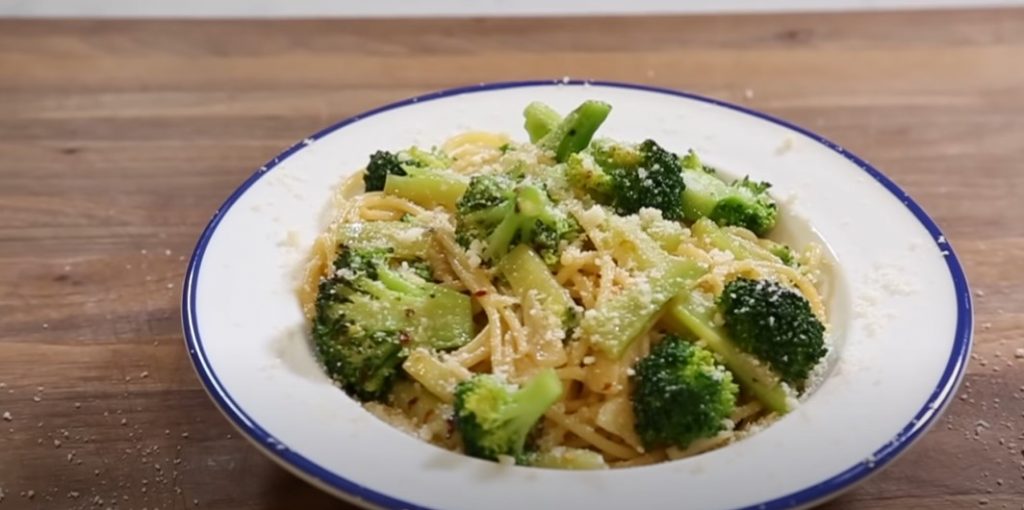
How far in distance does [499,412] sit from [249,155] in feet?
5.76

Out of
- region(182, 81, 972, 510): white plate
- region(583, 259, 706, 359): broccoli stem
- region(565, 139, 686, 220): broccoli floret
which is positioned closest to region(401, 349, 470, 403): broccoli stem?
region(182, 81, 972, 510): white plate

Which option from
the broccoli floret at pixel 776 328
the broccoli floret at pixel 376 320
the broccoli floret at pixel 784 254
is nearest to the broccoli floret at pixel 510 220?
the broccoli floret at pixel 376 320

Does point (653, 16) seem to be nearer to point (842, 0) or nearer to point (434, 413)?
point (842, 0)

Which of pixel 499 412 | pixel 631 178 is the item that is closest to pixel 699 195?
pixel 631 178

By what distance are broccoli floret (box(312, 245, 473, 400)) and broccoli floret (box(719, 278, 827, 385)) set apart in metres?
0.54

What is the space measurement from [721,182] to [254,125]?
1.63 m

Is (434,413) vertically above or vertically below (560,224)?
below

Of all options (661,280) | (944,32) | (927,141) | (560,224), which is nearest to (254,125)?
(560,224)

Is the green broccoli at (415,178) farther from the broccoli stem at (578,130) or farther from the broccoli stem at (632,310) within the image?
the broccoli stem at (632,310)

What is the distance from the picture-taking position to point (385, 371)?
2.09 metres

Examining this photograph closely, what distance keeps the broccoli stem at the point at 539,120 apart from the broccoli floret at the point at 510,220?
17.5 inches

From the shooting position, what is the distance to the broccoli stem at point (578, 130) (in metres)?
2.53

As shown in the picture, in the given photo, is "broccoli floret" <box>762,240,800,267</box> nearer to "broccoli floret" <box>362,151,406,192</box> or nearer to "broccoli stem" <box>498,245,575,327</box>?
"broccoli stem" <box>498,245,575,327</box>

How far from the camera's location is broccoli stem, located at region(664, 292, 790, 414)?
6.77 ft
